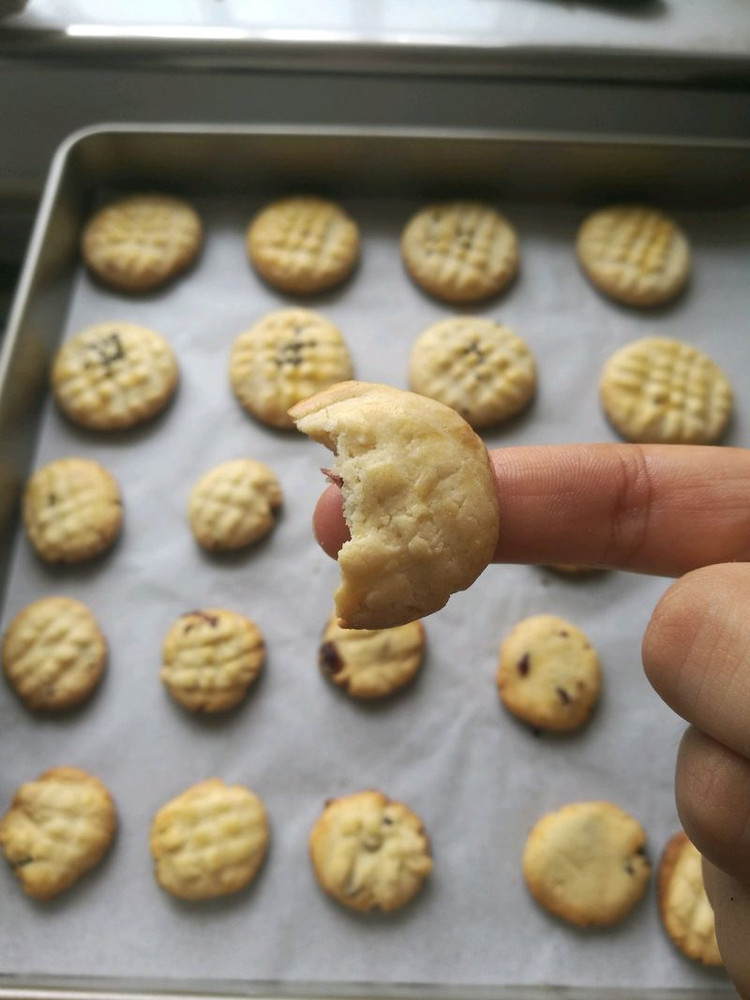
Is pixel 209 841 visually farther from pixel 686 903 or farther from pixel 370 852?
pixel 686 903

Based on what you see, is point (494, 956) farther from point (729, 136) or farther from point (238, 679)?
point (729, 136)

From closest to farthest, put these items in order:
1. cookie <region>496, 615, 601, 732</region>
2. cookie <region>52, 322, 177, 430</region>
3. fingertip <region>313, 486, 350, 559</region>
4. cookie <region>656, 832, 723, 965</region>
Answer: fingertip <region>313, 486, 350, 559</region>, cookie <region>656, 832, 723, 965</region>, cookie <region>496, 615, 601, 732</region>, cookie <region>52, 322, 177, 430</region>

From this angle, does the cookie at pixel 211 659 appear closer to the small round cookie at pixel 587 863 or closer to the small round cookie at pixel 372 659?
the small round cookie at pixel 372 659

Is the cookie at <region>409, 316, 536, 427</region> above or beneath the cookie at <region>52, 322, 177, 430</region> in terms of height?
beneath

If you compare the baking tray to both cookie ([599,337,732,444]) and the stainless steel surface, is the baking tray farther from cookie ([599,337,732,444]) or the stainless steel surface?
the stainless steel surface

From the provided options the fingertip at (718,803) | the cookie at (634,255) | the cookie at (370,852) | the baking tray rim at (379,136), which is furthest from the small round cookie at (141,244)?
the fingertip at (718,803)

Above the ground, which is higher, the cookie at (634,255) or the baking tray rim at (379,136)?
the baking tray rim at (379,136)

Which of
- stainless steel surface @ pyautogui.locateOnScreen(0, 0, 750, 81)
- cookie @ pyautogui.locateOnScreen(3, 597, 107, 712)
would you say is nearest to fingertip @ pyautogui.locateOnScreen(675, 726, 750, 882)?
cookie @ pyautogui.locateOnScreen(3, 597, 107, 712)
